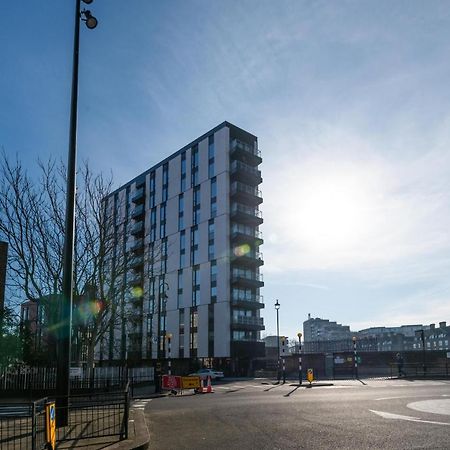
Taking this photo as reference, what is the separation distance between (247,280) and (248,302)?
116 inches

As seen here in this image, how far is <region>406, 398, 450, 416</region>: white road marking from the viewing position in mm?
14727

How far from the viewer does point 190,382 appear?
28344mm

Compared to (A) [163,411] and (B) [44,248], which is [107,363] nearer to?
(B) [44,248]

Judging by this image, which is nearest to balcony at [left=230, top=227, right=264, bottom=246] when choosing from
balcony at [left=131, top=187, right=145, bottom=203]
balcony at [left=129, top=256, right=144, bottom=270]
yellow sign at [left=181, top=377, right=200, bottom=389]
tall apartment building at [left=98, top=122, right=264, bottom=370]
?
tall apartment building at [left=98, top=122, right=264, bottom=370]

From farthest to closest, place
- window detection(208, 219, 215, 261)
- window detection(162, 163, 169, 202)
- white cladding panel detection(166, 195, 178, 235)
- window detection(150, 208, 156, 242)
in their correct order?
window detection(150, 208, 156, 242), window detection(162, 163, 169, 202), white cladding panel detection(166, 195, 178, 235), window detection(208, 219, 215, 261)

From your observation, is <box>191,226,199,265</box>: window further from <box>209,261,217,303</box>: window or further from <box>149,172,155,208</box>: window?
<box>149,172,155,208</box>: window

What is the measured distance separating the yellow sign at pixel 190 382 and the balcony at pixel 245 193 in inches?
1691

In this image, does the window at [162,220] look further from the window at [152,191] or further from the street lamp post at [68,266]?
the street lamp post at [68,266]

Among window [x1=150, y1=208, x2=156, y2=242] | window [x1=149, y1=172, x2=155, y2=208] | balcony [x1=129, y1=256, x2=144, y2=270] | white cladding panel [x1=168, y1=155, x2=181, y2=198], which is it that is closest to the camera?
balcony [x1=129, y1=256, x2=144, y2=270]

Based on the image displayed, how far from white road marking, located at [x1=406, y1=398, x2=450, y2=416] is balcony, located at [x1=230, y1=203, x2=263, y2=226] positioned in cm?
5085

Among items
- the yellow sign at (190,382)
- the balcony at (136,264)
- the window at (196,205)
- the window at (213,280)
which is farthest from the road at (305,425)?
the window at (196,205)

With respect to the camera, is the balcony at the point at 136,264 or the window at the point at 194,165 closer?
the balcony at the point at 136,264

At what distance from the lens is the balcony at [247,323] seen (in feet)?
216

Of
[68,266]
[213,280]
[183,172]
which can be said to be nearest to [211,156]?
[183,172]
